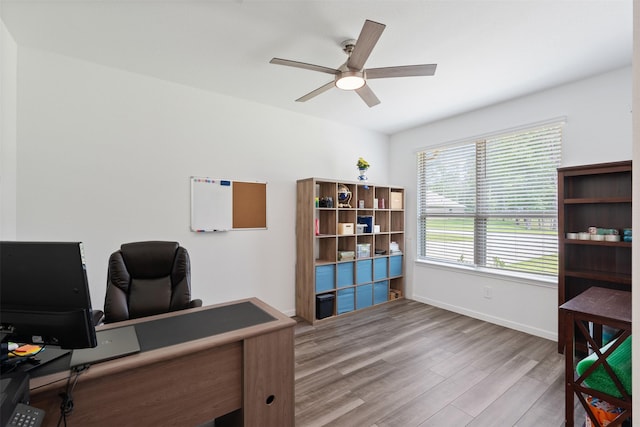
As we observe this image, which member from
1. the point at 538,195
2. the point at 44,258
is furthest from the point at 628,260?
the point at 44,258

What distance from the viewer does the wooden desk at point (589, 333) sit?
5.07ft

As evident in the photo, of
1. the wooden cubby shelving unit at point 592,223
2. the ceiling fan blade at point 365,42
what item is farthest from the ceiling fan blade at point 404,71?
the wooden cubby shelving unit at point 592,223

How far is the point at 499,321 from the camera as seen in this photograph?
11.3ft

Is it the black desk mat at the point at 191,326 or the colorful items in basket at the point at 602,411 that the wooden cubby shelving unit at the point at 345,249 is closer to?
the black desk mat at the point at 191,326

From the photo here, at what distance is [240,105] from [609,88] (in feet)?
12.1

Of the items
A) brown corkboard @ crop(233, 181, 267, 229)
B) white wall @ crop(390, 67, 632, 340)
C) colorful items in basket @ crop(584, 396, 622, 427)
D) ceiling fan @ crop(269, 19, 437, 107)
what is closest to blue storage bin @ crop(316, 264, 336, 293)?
brown corkboard @ crop(233, 181, 267, 229)

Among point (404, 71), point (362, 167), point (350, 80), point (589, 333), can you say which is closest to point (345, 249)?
point (362, 167)

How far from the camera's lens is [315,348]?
2.87 m

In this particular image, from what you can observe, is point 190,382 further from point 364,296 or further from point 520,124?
point 520,124

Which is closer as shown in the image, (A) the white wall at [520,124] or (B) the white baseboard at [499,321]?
(A) the white wall at [520,124]

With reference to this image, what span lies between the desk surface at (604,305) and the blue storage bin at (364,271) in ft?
7.61

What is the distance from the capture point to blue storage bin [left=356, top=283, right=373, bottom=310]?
393 centimetres

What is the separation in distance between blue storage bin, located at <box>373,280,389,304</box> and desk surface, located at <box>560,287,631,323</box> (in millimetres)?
2403

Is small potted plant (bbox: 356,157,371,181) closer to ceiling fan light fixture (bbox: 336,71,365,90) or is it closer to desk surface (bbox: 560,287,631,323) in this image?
ceiling fan light fixture (bbox: 336,71,365,90)
